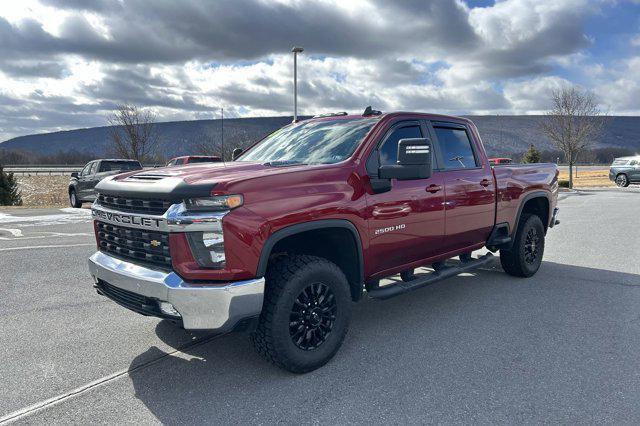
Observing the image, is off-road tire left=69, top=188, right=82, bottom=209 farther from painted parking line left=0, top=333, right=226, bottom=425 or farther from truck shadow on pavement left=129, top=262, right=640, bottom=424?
painted parking line left=0, top=333, right=226, bottom=425

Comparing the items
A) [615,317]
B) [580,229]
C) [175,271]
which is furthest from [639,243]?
[175,271]

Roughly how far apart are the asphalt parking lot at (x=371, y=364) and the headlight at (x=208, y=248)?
23.4 inches

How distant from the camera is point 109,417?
9.32 feet

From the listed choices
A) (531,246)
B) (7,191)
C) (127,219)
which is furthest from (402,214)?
(7,191)

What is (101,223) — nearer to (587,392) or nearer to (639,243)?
(587,392)

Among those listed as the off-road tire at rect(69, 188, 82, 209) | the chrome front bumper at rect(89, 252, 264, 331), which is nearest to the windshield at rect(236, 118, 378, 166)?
the chrome front bumper at rect(89, 252, 264, 331)

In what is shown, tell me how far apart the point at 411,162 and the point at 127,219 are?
85.3 inches

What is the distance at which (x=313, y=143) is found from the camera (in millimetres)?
4375

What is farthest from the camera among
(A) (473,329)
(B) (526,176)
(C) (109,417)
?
(B) (526,176)

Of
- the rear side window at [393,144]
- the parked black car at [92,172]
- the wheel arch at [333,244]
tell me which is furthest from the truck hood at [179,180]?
the parked black car at [92,172]

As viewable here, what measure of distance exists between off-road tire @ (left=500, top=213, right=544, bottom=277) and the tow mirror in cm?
286

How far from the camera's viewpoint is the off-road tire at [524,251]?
5.96 meters

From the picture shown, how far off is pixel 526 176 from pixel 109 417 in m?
5.27

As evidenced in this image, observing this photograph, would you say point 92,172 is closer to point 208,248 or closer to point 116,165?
point 116,165
